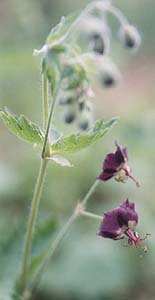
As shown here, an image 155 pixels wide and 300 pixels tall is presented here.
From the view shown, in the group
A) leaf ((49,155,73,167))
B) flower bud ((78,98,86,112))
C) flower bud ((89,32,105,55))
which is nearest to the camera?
leaf ((49,155,73,167))

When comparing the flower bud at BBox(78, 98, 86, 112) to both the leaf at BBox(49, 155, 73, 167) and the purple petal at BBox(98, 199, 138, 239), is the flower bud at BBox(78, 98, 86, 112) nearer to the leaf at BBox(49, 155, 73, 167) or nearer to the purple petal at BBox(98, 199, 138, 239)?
the leaf at BBox(49, 155, 73, 167)

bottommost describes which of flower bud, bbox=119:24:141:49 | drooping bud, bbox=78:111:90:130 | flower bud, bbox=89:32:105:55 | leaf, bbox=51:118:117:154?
leaf, bbox=51:118:117:154

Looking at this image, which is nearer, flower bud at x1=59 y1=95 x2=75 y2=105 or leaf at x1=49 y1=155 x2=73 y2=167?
leaf at x1=49 y1=155 x2=73 y2=167

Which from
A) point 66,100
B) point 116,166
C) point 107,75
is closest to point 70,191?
point 107,75

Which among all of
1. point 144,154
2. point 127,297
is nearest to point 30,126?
point 127,297

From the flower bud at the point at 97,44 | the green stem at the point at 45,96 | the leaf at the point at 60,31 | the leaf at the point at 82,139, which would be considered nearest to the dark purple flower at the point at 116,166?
the leaf at the point at 82,139

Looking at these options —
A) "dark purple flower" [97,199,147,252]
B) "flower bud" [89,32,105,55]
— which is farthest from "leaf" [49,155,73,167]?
"flower bud" [89,32,105,55]

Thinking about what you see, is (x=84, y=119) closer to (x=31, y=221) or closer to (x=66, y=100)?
(x=66, y=100)

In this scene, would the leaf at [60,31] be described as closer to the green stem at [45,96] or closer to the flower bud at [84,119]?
the green stem at [45,96]
